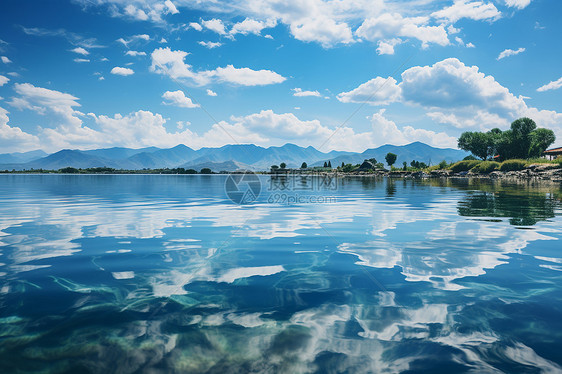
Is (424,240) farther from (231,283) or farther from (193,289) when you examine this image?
(193,289)

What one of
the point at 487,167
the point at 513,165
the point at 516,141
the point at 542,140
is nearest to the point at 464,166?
the point at 487,167

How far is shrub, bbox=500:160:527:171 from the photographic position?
99.9 m

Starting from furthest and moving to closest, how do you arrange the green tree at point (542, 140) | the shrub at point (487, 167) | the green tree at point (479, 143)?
1. the green tree at point (479, 143)
2. the green tree at point (542, 140)
3. the shrub at point (487, 167)

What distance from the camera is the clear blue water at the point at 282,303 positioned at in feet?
15.7

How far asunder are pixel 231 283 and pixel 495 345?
5545 millimetres

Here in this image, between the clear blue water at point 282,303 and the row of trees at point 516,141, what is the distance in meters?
125

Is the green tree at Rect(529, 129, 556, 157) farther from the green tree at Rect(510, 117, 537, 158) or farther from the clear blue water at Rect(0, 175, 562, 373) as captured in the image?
the clear blue water at Rect(0, 175, 562, 373)

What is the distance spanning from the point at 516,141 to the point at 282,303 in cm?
13768

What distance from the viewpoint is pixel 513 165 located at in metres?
103

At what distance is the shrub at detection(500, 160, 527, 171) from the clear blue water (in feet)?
354

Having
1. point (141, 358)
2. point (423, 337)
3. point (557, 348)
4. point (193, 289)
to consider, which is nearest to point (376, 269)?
point (423, 337)

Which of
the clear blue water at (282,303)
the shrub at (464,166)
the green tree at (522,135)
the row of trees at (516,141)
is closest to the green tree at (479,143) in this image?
the row of trees at (516,141)

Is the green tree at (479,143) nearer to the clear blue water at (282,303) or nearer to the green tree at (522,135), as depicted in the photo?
the green tree at (522,135)

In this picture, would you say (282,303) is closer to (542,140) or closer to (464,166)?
(464,166)
